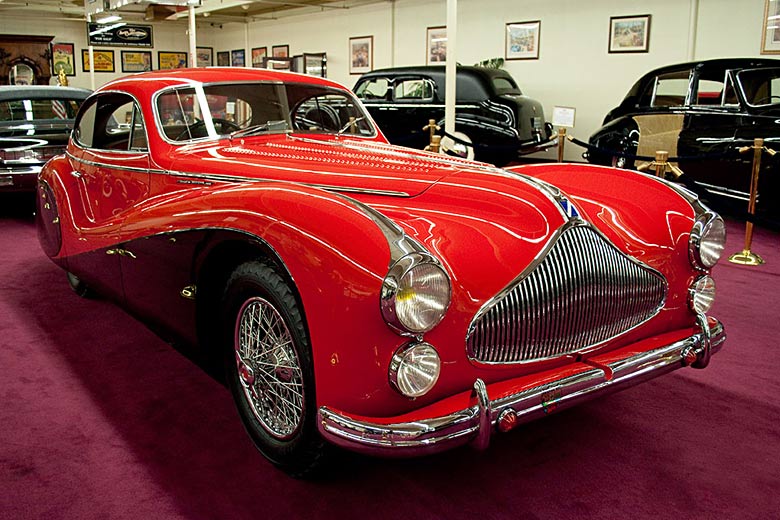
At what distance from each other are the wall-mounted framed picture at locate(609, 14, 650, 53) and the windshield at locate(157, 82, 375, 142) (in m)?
8.98

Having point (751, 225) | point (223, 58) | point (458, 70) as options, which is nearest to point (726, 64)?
point (751, 225)

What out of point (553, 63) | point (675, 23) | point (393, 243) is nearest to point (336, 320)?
point (393, 243)

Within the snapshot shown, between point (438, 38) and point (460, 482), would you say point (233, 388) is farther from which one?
point (438, 38)

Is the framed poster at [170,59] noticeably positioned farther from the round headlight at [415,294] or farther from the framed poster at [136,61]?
the round headlight at [415,294]

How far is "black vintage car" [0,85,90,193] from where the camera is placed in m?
6.52

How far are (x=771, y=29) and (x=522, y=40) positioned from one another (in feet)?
14.6

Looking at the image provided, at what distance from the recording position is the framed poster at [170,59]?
21812 millimetres

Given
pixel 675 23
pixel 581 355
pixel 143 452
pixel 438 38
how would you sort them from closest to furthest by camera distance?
pixel 581 355
pixel 143 452
pixel 675 23
pixel 438 38

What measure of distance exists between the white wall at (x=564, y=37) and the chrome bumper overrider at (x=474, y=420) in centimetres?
983

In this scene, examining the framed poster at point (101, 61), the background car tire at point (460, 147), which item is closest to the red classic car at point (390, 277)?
the background car tire at point (460, 147)

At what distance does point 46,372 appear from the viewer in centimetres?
314

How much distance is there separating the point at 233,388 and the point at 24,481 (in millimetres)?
722

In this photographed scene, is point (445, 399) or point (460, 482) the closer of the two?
point (445, 399)

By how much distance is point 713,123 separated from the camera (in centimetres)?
715
